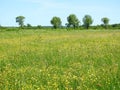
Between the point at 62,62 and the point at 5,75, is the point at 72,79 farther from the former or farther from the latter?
the point at 62,62

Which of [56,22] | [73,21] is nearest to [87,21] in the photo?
[73,21]

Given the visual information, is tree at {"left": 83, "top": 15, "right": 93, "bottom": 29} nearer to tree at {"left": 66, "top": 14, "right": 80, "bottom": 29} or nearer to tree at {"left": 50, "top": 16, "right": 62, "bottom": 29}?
tree at {"left": 66, "top": 14, "right": 80, "bottom": 29}

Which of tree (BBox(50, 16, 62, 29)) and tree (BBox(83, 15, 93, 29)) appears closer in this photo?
tree (BBox(50, 16, 62, 29))

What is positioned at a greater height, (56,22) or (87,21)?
(87,21)

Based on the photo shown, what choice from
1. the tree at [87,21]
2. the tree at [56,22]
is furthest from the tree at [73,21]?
the tree at [56,22]

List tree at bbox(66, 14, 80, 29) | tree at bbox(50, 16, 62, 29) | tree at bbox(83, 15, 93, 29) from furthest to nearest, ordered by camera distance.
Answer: tree at bbox(83, 15, 93, 29) → tree at bbox(50, 16, 62, 29) → tree at bbox(66, 14, 80, 29)

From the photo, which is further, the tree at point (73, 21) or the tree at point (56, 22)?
the tree at point (56, 22)

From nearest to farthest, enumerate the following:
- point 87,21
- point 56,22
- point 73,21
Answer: point 73,21
point 56,22
point 87,21

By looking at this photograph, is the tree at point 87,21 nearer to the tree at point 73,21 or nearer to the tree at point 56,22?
the tree at point 73,21

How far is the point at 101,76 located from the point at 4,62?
4411 mm

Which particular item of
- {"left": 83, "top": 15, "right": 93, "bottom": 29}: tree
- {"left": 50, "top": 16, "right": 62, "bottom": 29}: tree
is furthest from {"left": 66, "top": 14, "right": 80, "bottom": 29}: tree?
{"left": 50, "top": 16, "right": 62, "bottom": 29}: tree

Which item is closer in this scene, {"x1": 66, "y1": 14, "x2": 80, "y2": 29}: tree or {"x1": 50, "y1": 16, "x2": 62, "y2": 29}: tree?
{"x1": 66, "y1": 14, "x2": 80, "y2": 29}: tree

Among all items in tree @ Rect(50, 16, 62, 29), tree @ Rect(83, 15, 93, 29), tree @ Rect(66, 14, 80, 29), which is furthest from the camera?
tree @ Rect(83, 15, 93, 29)

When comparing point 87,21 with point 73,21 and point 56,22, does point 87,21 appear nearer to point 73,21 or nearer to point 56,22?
point 73,21
